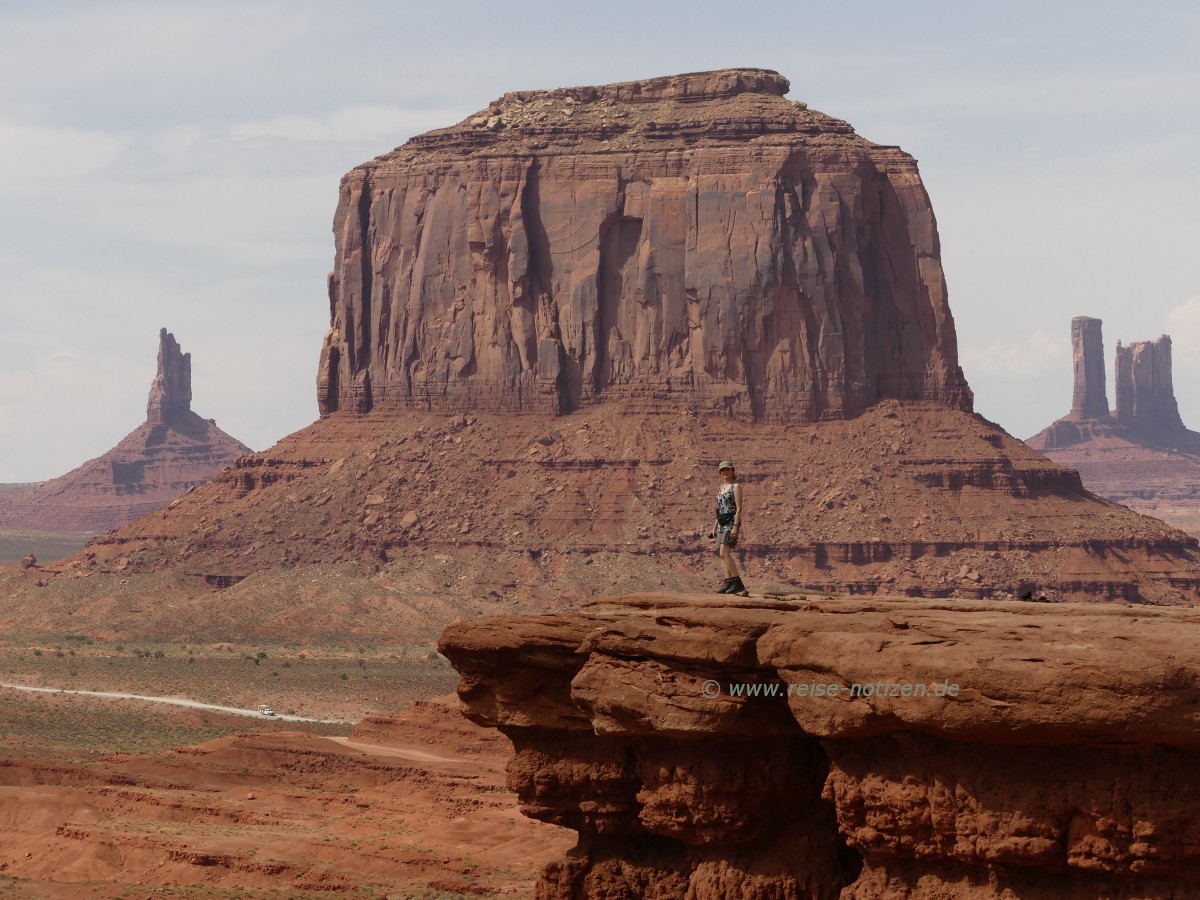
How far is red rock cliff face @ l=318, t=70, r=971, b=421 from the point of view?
112m

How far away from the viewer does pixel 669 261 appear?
372 feet

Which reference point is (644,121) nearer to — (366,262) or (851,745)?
(366,262)

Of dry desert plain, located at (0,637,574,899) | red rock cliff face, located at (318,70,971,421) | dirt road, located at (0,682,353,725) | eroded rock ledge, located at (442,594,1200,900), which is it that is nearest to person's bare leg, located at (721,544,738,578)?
eroded rock ledge, located at (442,594,1200,900)

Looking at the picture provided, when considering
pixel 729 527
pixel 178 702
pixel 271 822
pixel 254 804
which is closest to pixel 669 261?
pixel 178 702

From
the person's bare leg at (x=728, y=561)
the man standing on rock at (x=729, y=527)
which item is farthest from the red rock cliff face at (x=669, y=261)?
the person's bare leg at (x=728, y=561)

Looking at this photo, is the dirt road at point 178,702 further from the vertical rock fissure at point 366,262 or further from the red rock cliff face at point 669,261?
the vertical rock fissure at point 366,262

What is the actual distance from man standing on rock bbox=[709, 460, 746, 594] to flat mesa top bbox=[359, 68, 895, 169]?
292 ft

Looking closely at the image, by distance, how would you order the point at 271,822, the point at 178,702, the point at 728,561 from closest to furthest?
the point at 728,561 → the point at 271,822 → the point at 178,702

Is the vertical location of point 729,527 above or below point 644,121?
below

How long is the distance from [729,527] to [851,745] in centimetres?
500

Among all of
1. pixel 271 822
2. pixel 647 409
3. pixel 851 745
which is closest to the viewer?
pixel 851 745

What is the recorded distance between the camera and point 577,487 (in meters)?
110

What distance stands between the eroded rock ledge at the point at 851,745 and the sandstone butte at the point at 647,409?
77.2m

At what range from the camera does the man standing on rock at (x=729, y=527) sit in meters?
24.4
